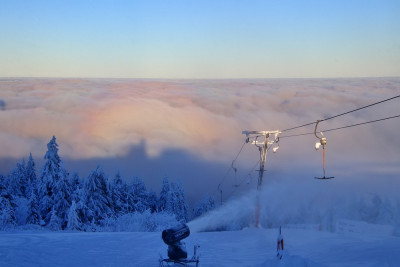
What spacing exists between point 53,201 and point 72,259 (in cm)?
3773

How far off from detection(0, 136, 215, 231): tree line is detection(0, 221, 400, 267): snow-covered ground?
26521mm

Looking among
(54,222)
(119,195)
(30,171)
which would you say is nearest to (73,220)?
(54,222)

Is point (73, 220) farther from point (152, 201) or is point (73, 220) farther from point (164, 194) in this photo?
point (152, 201)

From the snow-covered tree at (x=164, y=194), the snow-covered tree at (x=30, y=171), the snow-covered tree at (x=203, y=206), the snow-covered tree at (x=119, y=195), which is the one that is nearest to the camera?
the snow-covered tree at (x=119, y=195)

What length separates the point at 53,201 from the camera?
53906 millimetres

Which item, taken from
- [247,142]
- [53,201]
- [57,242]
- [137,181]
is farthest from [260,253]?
[137,181]

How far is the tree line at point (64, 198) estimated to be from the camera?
5232 centimetres

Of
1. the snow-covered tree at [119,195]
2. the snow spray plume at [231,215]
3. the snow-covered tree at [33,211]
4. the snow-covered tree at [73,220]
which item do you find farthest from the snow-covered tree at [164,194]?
the snow spray plume at [231,215]

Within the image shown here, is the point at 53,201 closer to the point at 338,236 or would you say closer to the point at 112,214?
the point at 112,214

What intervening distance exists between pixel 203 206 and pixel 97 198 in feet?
134

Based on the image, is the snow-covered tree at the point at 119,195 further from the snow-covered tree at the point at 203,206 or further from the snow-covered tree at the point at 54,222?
the snow-covered tree at the point at 203,206

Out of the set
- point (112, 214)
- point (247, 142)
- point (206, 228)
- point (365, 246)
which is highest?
point (247, 142)

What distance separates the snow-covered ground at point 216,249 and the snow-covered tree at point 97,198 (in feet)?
116

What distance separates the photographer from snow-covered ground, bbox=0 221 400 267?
55.9 feet
